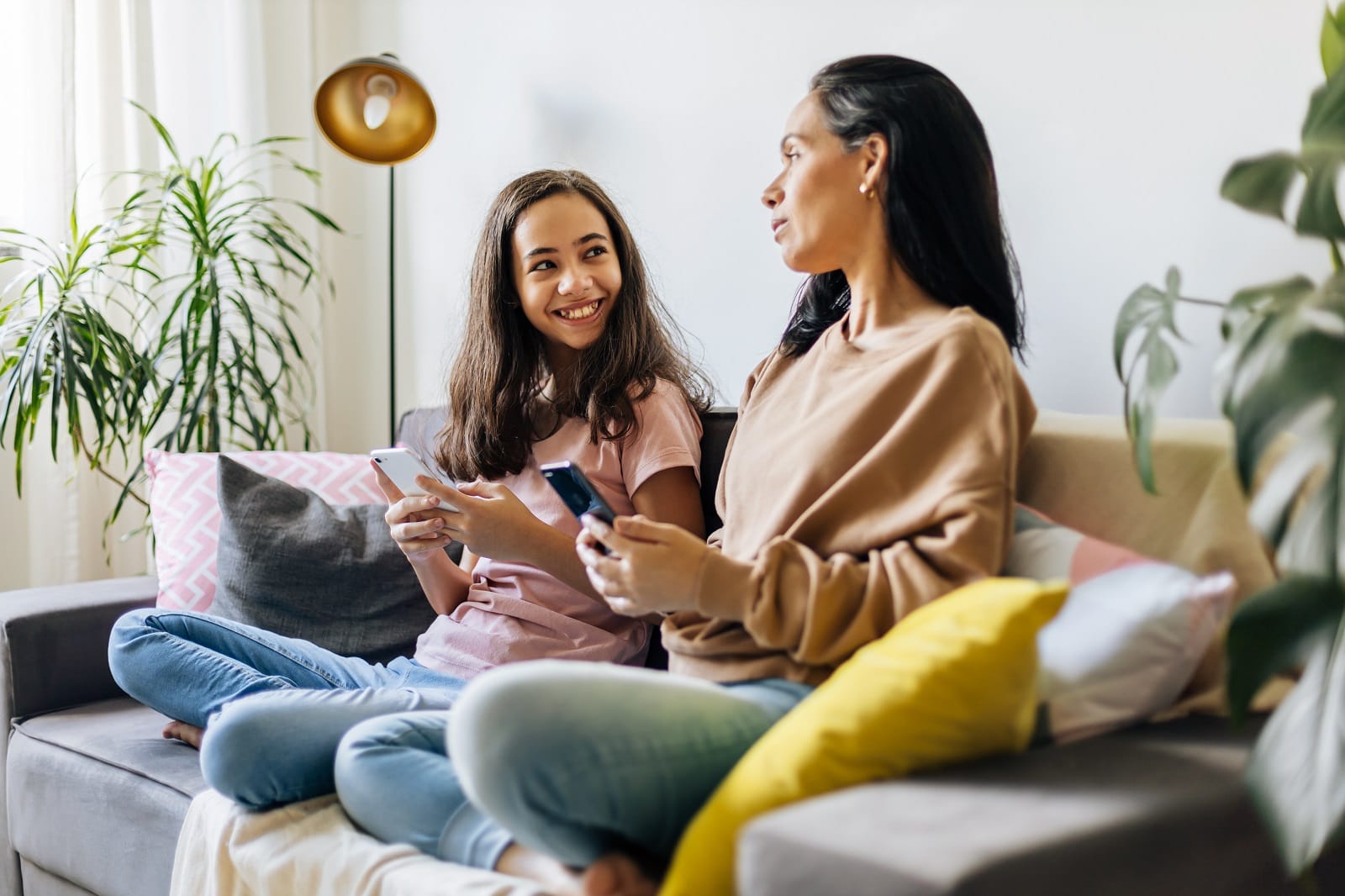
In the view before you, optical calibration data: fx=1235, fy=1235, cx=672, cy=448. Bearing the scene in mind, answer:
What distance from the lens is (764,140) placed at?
6.70ft

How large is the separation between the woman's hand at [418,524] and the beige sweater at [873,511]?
0.42m

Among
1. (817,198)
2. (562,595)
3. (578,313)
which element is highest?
(817,198)

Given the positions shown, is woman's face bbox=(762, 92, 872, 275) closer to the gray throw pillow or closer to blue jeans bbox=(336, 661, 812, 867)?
blue jeans bbox=(336, 661, 812, 867)

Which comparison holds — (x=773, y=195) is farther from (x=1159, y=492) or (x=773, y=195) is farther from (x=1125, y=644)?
(x=1125, y=644)

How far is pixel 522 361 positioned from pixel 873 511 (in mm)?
811

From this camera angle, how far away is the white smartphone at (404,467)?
1619 millimetres

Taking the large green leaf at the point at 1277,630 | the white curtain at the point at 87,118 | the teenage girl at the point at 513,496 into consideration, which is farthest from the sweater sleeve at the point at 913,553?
the white curtain at the point at 87,118

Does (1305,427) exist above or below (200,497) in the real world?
above

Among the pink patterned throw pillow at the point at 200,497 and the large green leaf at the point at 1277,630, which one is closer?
the large green leaf at the point at 1277,630

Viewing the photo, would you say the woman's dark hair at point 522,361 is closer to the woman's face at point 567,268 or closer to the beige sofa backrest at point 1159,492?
the woman's face at point 567,268

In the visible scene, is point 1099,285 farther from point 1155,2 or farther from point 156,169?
point 156,169

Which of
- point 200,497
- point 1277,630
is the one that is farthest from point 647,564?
point 200,497

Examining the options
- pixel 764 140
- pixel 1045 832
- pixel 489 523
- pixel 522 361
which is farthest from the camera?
pixel 764 140

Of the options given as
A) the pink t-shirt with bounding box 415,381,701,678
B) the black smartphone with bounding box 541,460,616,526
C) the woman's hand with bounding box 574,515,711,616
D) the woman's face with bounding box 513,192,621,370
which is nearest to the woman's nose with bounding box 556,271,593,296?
the woman's face with bounding box 513,192,621,370
